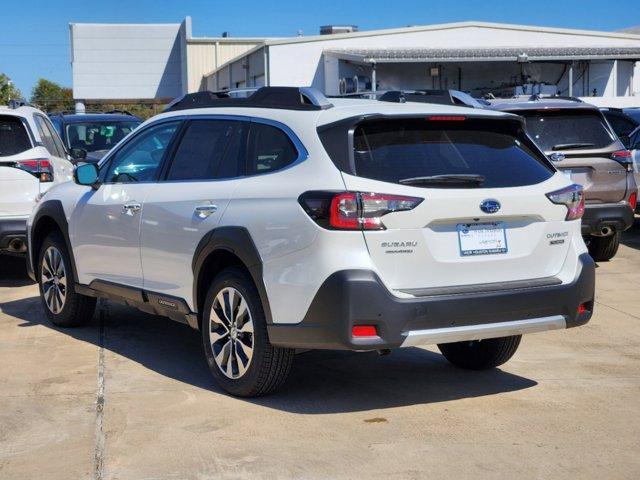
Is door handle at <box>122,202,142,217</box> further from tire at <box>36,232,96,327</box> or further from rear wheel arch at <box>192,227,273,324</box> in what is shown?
tire at <box>36,232,96,327</box>

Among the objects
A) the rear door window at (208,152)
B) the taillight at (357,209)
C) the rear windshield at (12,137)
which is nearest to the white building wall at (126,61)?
the rear windshield at (12,137)

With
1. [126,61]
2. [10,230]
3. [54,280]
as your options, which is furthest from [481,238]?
[126,61]

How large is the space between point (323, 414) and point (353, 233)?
119 cm

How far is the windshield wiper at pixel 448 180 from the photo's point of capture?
5430mm

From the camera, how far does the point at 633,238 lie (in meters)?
14.2

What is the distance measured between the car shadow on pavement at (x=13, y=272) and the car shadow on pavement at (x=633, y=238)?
770cm

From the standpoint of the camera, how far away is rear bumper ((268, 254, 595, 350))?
17.2 ft

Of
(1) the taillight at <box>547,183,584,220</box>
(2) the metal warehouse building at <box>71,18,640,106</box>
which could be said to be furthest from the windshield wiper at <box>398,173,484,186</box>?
(2) the metal warehouse building at <box>71,18,640,106</box>

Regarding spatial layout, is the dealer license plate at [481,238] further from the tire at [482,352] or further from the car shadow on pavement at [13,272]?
the car shadow on pavement at [13,272]

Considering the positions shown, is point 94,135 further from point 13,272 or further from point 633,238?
point 633,238

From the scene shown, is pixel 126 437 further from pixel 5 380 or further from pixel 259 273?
pixel 5 380

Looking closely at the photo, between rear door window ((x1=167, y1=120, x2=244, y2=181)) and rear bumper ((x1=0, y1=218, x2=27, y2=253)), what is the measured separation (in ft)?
12.8

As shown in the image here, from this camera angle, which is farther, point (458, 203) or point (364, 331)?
point (458, 203)

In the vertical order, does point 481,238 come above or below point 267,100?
below
